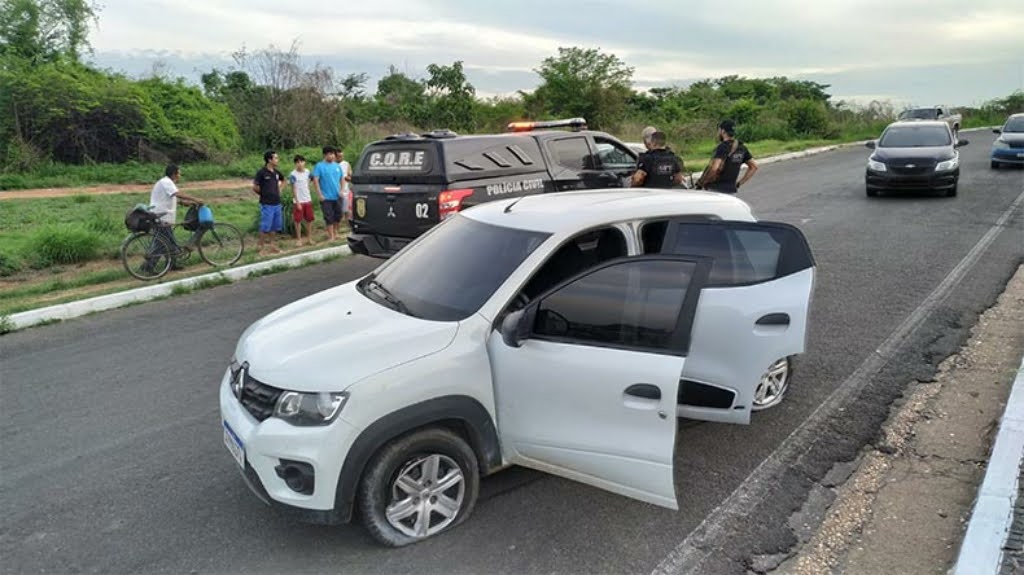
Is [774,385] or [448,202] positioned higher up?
Result: [448,202]

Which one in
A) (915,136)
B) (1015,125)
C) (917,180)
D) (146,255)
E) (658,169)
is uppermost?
(1015,125)

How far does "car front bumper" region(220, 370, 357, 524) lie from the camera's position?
9.59ft

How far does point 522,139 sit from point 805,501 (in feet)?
20.1

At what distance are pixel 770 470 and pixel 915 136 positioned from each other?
44.6ft

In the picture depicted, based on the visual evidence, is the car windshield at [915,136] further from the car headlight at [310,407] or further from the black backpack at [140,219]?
the car headlight at [310,407]

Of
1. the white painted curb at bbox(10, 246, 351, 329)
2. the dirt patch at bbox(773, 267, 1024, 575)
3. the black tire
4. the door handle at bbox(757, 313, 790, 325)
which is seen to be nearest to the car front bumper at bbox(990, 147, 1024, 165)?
the dirt patch at bbox(773, 267, 1024, 575)

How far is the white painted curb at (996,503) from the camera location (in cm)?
295

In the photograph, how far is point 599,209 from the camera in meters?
4.01

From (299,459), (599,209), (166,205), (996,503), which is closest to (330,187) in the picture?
(166,205)

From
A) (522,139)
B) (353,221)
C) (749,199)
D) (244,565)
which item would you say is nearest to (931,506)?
(244,565)

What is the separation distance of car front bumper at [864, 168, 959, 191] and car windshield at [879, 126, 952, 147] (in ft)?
2.74

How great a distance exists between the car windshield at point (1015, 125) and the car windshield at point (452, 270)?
21.3 meters

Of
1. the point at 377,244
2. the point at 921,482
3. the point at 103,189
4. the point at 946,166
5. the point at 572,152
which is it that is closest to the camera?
the point at 921,482

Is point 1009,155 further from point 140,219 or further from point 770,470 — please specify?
point 140,219
